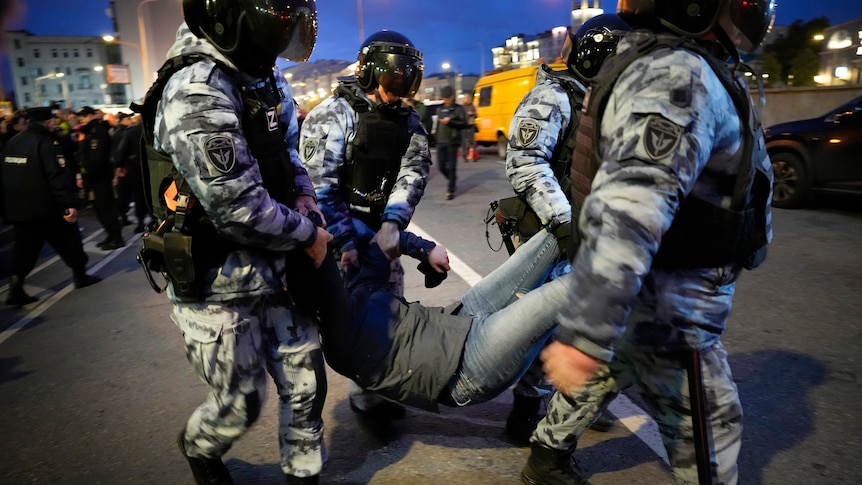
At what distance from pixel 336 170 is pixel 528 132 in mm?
1029

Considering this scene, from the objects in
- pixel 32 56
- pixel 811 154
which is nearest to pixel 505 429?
pixel 811 154

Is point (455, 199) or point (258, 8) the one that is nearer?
point (258, 8)

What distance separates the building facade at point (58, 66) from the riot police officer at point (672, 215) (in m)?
98.0

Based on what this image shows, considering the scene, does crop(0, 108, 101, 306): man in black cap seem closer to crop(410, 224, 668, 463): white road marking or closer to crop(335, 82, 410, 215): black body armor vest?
crop(335, 82, 410, 215): black body armor vest

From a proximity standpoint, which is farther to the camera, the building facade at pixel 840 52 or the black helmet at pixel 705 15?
the building facade at pixel 840 52

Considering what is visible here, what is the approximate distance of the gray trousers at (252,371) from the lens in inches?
80.4

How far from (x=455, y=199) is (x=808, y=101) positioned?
33.3 ft

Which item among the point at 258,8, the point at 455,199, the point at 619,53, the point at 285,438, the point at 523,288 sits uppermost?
the point at 258,8

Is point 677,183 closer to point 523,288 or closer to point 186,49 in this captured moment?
point 523,288

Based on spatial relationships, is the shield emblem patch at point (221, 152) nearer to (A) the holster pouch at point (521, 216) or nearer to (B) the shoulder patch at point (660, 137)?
(B) the shoulder patch at point (660, 137)

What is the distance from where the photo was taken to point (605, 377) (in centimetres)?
212

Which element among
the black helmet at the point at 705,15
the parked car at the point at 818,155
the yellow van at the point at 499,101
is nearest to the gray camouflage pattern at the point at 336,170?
the black helmet at the point at 705,15

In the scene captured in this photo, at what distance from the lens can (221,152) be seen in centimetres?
180

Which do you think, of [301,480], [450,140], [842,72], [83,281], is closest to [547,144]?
[301,480]
